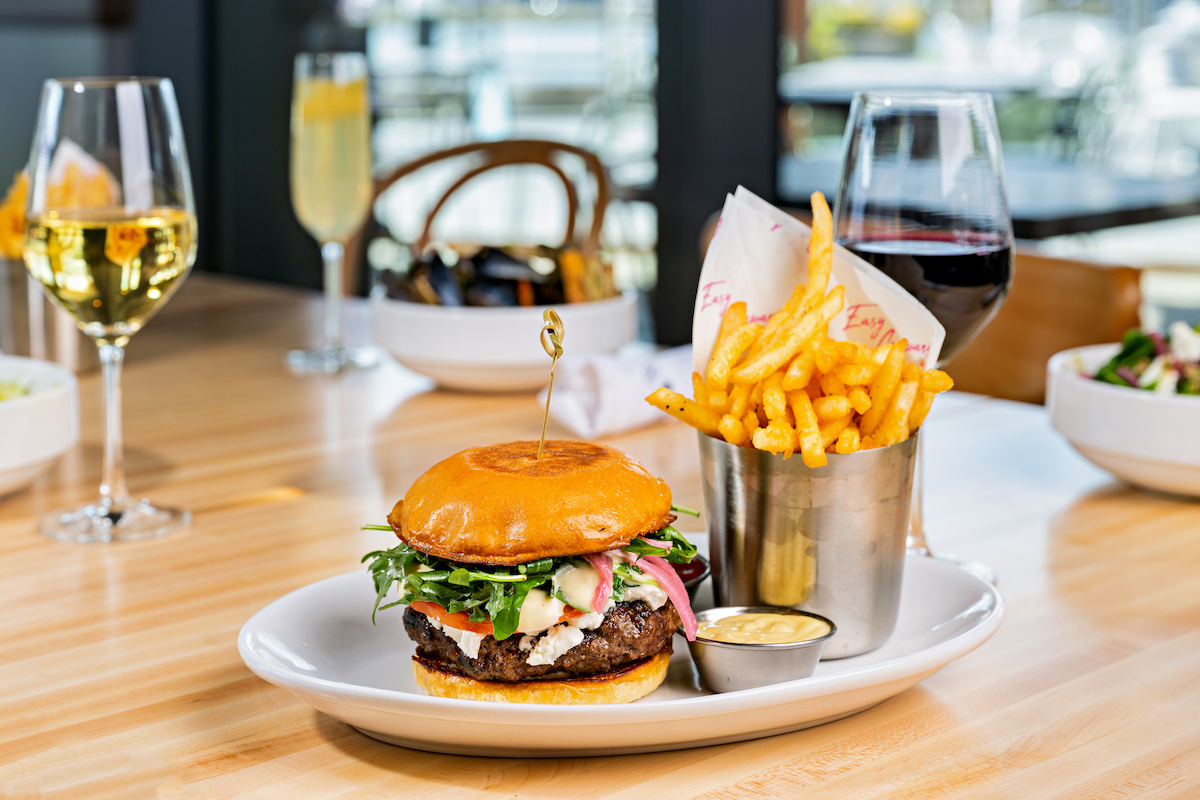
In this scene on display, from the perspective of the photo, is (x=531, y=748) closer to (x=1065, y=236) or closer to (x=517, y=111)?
(x=1065, y=236)

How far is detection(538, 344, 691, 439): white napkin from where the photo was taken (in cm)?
142

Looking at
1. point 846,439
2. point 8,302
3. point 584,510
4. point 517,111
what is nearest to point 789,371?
point 846,439

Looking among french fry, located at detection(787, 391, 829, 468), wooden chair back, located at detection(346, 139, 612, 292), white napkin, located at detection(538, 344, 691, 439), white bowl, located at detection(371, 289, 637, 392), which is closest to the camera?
french fry, located at detection(787, 391, 829, 468)

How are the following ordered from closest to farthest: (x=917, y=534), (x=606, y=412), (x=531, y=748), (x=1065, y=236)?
(x=531, y=748) < (x=917, y=534) < (x=606, y=412) < (x=1065, y=236)

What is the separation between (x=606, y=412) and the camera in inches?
55.6

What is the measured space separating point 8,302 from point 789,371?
4.03 feet

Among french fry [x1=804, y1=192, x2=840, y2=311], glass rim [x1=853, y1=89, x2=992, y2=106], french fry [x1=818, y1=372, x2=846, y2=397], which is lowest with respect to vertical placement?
french fry [x1=818, y1=372, x2=846, y2=397]

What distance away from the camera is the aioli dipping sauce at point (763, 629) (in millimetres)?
760

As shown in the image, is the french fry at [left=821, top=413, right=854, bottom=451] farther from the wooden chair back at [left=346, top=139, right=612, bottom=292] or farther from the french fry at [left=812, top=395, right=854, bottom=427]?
the wooden chair back at [left=346, top=139, right=612, bottom=292]

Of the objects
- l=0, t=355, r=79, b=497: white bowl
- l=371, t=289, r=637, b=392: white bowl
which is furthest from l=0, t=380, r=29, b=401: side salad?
l=371, t=289, r=637, b=392: white bowl

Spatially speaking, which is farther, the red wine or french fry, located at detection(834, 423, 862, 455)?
the red wine

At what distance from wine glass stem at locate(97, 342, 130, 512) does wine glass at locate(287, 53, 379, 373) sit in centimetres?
78

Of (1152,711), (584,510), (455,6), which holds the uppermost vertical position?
(455,6)

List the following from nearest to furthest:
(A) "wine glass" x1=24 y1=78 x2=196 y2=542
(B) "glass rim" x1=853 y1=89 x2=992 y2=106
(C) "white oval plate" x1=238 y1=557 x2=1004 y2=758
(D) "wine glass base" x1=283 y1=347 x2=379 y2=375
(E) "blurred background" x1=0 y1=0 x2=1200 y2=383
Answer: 1. (C) "white oval plate" x1=238 y1=557 x2=1004 y2=758
2. (B) "glass rim" x1=853 y1=89 x2=992 y2=106
3. (A) "wine glass" x1=24 y1=78 x2=196 y2=542
4. (D) "wine glass base" x1=283 y1=347 x2=379 y2=375
5. (E) "blurred background" x1=0 y1=0 x2=1200 y2=383
